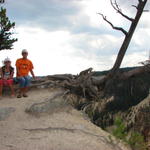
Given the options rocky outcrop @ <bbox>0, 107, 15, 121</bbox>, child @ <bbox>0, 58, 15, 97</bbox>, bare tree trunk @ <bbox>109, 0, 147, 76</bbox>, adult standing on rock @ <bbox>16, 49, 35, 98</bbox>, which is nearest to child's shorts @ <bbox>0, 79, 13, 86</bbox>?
child @ <bbox>0, 58, 15, 97</bbox>

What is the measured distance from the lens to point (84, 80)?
1404 centimetres

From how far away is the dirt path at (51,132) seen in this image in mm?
9094

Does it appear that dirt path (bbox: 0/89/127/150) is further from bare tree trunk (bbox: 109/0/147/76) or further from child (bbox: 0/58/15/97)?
bare tree trunk (bbox: 109/0/147/76)

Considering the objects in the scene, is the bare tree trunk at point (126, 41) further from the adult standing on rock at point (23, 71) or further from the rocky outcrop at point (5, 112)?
the rocky outcrop at point (5, 112)

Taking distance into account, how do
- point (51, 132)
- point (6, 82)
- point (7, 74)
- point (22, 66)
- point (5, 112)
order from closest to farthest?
1. point (51, 132)
2. point (5, 112)
3. point (22, 66)
4. point (7, 74)
5. point (6, 82)

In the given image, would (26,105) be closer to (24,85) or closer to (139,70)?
(24,85)

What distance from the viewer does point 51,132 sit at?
9.91 meters

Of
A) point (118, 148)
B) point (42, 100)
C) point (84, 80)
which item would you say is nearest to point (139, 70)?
point (84, 80)

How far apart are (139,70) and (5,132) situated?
4.94 meters

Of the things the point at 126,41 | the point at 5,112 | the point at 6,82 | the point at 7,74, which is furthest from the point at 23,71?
the point at 126,41

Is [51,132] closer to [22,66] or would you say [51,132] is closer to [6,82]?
[22,66]

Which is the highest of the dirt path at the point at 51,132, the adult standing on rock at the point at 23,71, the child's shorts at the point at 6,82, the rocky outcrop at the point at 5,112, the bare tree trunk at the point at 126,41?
the bare tree trunk at the point at 126,41

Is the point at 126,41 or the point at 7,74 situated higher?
the point at 126,41

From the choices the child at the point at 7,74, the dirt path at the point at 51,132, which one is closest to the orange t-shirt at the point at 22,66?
the child at the point at 7,74
